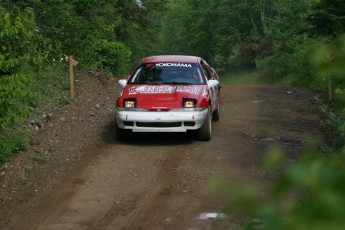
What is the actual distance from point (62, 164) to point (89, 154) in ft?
2.52

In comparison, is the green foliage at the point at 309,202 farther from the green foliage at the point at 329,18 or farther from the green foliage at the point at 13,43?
the green foliage at the point at 329,18

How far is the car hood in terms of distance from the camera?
35.8 feet

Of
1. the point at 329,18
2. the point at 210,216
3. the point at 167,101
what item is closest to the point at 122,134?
the point at 167,101

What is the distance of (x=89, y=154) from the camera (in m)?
10.6

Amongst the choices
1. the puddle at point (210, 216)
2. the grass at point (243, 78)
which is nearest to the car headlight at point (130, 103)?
the puddle at point (210, 216)

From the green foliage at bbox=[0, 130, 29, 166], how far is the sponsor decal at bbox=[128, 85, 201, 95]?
212 centimetres

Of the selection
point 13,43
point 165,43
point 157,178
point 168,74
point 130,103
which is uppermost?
point 13,43

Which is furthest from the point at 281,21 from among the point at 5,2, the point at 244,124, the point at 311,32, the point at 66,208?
the point at 66,208

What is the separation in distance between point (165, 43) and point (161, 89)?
230 ft

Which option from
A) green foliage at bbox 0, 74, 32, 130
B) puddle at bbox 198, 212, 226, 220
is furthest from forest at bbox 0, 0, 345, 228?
puddle at bbox 198, 212, 226, 220

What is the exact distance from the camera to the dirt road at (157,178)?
23.2 feet

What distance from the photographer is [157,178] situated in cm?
891

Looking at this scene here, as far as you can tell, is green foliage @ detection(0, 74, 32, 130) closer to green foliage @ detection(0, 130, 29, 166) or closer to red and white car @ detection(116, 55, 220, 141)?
green foliage @ detection(0, 130, 29, 166)

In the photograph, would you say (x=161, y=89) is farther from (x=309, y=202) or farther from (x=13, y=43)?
(x=309, y=202)
